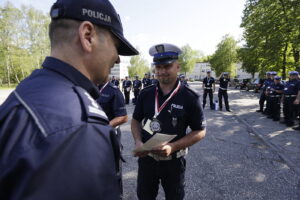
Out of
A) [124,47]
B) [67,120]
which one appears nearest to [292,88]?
[124,47]

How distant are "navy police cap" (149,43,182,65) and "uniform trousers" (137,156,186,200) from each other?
1194 millimetres

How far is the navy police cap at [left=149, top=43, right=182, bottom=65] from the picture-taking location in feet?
7.49

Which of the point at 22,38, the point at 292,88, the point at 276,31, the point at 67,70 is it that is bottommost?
the point at 292,88

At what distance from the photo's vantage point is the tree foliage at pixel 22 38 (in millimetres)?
30628

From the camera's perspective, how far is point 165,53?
2.30 metres

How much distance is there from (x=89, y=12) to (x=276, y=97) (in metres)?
10.0

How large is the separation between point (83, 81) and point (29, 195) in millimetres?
497

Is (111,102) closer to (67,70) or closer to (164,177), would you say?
(164,177)

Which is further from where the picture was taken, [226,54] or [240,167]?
[226,54]

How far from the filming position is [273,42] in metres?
12.7

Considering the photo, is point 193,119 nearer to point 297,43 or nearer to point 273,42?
point 297,43

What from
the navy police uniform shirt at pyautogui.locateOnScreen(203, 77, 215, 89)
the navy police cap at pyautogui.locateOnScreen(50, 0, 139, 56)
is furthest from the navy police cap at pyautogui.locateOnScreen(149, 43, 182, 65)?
the navy police uniform shirt at pyautogui.locateOnScreen(203, 77, 215, 89)

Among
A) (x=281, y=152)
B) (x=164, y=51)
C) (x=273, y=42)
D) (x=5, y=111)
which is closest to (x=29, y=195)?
(x=5, y=111)

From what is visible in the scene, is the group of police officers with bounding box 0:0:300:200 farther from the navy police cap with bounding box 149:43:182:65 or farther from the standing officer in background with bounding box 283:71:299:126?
the standing officer in background with bounding box 283:71:299:126
